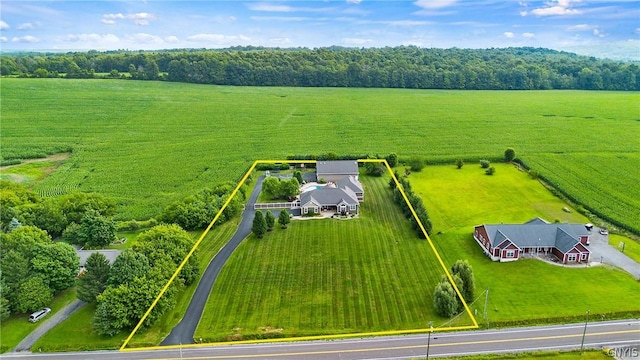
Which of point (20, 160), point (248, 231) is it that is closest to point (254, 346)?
point (248, 231)

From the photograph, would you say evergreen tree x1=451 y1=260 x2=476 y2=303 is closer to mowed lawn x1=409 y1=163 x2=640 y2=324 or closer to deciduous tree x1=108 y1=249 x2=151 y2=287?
mowed lawn x1=409 y1=163 x2=640 y2=324

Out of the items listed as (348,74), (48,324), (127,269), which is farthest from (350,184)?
(348,74)

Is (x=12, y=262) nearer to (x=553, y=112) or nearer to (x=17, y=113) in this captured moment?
(x=17, y=113)

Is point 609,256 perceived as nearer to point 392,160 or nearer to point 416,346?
point 416,346

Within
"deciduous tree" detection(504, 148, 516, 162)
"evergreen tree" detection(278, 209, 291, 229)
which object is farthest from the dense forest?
"evergreen tree" detection(278, 209, 291, 229)

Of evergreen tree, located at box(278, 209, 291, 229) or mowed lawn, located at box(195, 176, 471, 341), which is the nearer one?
mowed lawn, located at box(195, 176, 471, 341)

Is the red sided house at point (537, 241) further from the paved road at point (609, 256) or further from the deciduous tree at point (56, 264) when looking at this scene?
the deciduous tree at point (56, 264)

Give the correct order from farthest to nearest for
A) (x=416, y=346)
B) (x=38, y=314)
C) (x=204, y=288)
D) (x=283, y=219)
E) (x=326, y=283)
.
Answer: (x=283, y=219) < (x=326, y=283) < (x=204, y=288) < (x=38, y=314) < (x=416, y=346)
